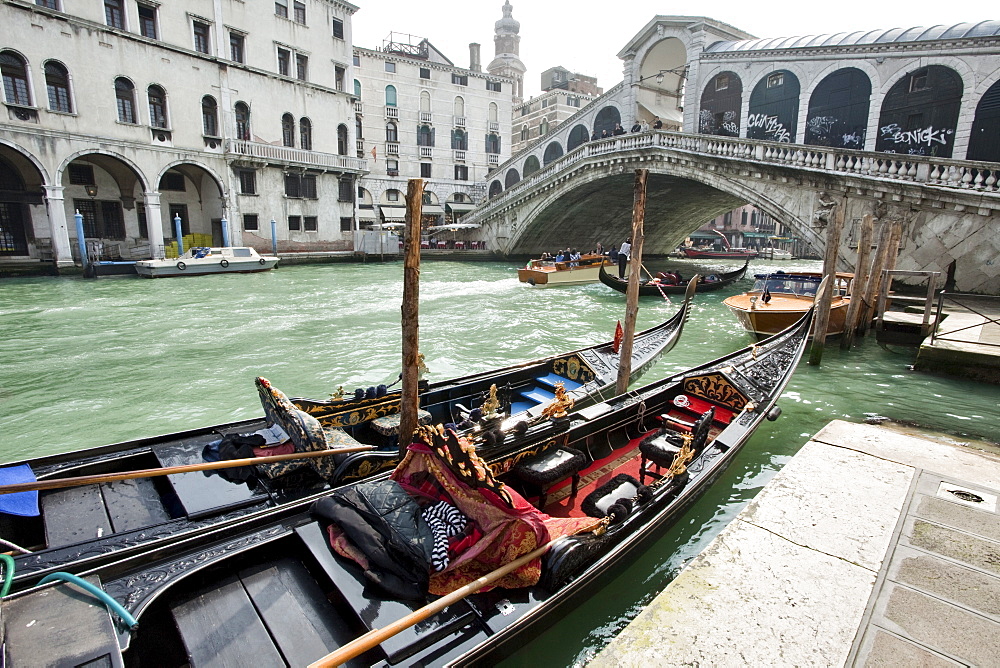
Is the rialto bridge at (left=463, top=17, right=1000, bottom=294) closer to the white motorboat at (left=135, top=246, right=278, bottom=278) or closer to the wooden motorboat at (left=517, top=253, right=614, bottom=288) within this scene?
the wooden motorboat at (left=517, top=253, right=614, bottom=288)

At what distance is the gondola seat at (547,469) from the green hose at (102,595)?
2.00m

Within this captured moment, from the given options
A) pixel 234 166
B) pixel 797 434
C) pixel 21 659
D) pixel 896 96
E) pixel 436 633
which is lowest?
pixel 797 434

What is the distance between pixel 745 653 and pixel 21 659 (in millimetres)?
2570

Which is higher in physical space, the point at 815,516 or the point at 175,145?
the point at 175,145

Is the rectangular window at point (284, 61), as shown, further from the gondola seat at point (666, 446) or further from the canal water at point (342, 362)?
the gondola seat at point (666, 446)

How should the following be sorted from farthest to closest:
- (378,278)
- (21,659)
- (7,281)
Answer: (378,278), (7,281), (21,659)

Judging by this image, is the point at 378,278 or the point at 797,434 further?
the point at 378,278

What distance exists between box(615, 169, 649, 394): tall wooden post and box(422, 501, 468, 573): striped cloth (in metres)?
3.12

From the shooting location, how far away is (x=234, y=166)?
63.0 ft

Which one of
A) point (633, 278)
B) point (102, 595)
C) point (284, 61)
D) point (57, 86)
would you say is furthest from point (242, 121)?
point (102, 595)

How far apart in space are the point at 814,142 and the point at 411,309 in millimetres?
16469

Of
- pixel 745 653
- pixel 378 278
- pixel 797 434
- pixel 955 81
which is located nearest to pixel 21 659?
pixel 745 653

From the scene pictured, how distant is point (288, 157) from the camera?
67.0ft

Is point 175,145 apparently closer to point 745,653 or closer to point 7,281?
point 7,281
